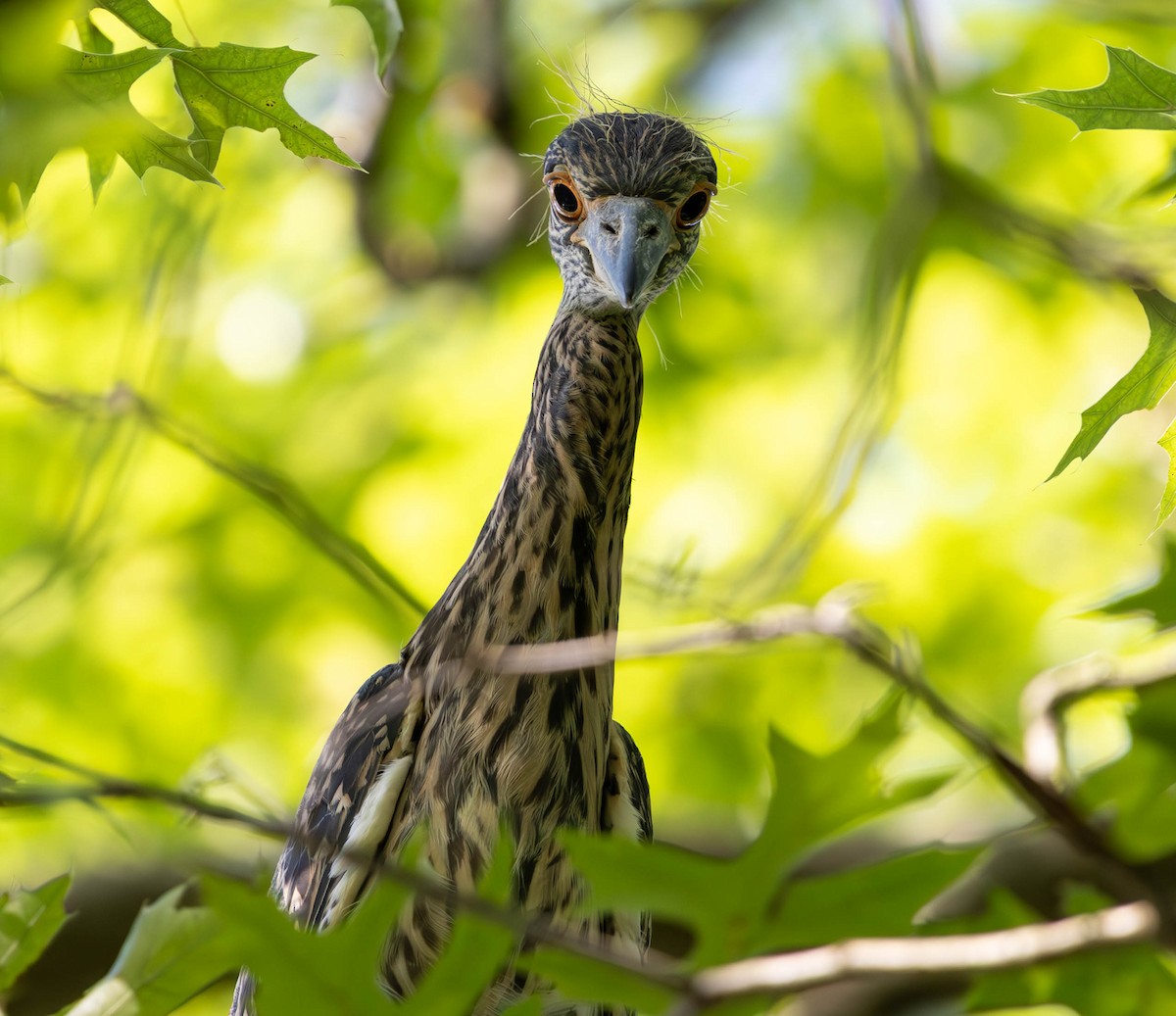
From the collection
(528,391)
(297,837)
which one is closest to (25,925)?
(297,837)

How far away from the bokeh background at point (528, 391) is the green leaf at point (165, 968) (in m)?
2.59

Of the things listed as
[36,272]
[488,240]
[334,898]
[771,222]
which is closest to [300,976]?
[334,898]

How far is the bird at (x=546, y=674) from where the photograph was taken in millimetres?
1803

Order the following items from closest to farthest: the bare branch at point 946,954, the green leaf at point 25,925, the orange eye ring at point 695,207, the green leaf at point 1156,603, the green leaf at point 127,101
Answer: the bare branch at point 946,954 < the green leaf at point 1156,603 < the green leaf at point 25,925 < the green leaf at point 127,101 < the orange eye ring at point 695,207

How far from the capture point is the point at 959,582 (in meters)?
4.12

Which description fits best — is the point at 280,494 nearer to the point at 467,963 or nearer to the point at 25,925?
the point at 25,925

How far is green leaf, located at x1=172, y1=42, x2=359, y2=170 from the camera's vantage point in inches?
48.3

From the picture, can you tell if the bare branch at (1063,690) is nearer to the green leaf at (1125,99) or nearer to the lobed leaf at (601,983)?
the lobed leaf at (601,983)

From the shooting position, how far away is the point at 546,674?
1817 mm

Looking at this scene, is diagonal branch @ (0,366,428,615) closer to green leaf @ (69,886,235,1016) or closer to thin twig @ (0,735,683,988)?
green leaf @ (69,886,235,1016)

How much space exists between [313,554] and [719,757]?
1.53 metres

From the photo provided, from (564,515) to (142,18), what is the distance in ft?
3.03

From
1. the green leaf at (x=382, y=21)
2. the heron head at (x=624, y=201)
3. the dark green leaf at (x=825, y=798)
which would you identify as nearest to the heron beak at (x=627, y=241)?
the heron head at (x=624, y=201)

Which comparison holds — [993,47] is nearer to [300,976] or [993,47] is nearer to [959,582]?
[959,582]
